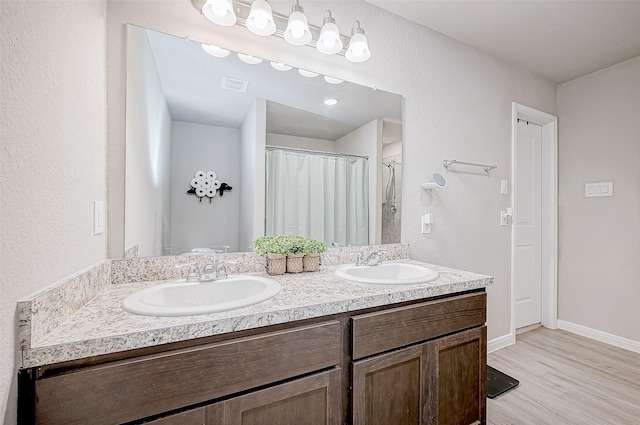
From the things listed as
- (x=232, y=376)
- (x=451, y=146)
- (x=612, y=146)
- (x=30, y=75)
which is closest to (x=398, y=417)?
(x=232, y=376)

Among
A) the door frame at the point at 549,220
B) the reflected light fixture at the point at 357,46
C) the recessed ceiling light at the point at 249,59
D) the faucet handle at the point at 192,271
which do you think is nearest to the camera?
the faucet handle at the point at 192,271

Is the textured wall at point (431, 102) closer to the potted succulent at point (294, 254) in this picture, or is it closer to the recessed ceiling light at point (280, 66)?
the recessed ceiling light at point (280, 66)

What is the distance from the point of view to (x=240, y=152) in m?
1.52

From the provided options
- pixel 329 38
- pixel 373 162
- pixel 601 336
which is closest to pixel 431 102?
pixel 373 162

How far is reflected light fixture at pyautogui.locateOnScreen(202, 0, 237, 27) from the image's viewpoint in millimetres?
1284

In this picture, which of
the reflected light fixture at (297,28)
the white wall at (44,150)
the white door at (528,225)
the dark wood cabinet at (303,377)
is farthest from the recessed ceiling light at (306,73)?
the white door at (528,225)

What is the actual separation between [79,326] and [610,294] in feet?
12.0

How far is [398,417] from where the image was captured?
1165 mm

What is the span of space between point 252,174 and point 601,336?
3294 millimetres

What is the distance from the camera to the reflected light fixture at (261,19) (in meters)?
1.33

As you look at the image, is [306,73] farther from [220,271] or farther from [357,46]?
[220,271]

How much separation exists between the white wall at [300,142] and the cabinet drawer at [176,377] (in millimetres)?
1000

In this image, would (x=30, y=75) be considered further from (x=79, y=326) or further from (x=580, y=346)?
(x=580, y=346)

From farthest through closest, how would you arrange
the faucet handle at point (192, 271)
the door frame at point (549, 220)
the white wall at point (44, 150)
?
the door frame at point (549, 220) < the faucet handle at point (192, 271) < the white wall at point (44, 150)
